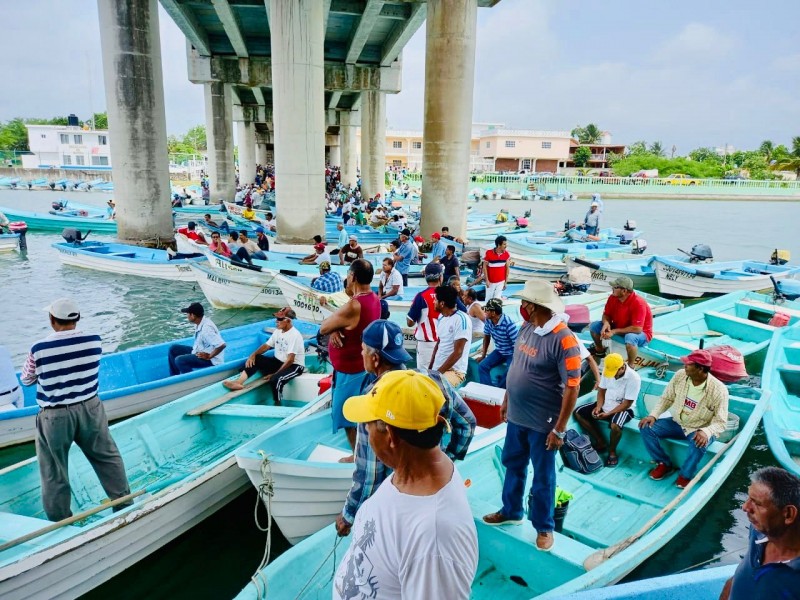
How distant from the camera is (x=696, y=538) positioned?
562cm

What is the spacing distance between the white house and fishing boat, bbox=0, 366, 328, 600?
2993 inches

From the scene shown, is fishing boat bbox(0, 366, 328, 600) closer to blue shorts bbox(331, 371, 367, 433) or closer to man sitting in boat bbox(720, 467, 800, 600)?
blue shorts bbox(331, 371, 367, 433)

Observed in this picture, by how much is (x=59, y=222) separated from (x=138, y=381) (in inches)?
953

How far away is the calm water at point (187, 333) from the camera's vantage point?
16.4 feet

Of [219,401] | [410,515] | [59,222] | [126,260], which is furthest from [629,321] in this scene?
[59,222]

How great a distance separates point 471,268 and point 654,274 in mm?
5939

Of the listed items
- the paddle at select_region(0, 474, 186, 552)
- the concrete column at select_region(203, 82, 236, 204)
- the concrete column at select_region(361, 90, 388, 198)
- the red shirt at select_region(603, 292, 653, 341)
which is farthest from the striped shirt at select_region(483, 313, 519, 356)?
the concrete column at select_region(361, 90, 388, 198)

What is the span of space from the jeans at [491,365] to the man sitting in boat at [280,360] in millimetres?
2391

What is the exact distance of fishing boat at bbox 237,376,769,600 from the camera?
12.0ft

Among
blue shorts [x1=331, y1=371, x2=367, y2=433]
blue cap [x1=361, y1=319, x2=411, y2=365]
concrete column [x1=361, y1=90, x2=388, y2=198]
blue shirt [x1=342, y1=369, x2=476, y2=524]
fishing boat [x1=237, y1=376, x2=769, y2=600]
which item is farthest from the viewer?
concrete column [x1=361, y1=90, x2=388, y2=198]

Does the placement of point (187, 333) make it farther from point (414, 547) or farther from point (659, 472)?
point (414, 547)

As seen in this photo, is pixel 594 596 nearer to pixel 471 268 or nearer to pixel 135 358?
pixel 135 358

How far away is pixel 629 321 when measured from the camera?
314 inches

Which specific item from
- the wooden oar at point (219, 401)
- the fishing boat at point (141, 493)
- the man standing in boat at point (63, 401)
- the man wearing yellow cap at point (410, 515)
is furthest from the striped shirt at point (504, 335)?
the man wearing yellow cap at point (410, 515)
